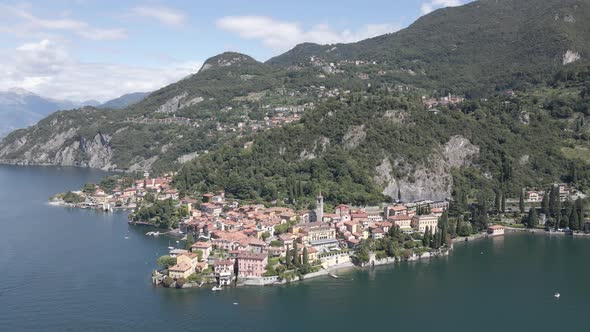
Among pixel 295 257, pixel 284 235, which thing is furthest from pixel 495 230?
pixel 295 257

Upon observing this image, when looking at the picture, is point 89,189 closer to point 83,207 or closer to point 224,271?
point 83,207

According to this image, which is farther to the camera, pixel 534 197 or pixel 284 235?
Result: pixel 534 197

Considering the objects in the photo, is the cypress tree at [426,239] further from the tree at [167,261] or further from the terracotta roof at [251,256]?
the tree at [167,261]

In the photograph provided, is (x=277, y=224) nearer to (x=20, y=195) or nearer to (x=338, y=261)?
(x=338, y=261)

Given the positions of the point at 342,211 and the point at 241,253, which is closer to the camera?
the point at 241,253

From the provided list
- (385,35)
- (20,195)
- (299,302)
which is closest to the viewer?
(299,302)

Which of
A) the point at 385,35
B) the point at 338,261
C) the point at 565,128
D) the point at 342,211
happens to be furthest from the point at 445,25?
the point at 338,261
